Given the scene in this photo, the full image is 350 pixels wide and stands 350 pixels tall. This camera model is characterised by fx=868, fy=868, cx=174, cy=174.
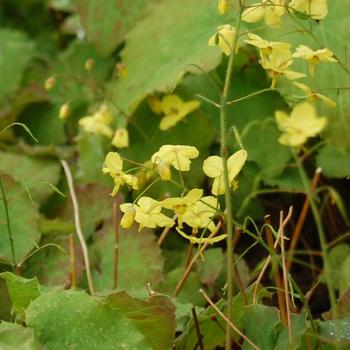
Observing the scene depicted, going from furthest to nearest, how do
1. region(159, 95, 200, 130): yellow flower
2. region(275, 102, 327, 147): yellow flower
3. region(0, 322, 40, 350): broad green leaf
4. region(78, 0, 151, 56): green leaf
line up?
region(78, 0, 151, 56): green leaf
region(159, 95, 200, 130): yellow flower
region(0, 322, 40, 350): broad green leaf
region(275, 102, 327, 147): yellow flower

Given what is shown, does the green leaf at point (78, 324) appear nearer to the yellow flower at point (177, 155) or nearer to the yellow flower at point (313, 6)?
the yellow flower at point (177, 155)

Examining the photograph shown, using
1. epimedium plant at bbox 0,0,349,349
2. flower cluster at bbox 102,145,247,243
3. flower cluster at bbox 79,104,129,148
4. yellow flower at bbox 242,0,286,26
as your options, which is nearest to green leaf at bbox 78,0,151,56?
epimedium plant at bbox 0,0,349,349

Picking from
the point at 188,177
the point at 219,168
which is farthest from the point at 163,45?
the point at 219,168

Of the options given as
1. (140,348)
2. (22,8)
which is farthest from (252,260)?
(22,8)

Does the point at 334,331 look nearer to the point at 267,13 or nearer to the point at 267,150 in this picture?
the point at 267,13

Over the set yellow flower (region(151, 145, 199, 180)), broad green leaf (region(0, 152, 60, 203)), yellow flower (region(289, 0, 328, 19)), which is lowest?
broad green leaf (region(0, 152, 60, 203))

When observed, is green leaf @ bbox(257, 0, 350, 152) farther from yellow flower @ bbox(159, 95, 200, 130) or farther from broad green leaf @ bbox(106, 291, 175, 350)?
broad green leaf @ bbox(106, 291, 175, 350)
